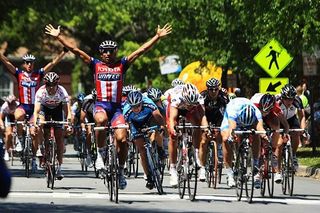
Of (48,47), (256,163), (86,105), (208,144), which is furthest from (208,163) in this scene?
(48,47)

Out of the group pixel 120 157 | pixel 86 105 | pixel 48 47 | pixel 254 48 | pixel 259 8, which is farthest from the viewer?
pixel 48 47

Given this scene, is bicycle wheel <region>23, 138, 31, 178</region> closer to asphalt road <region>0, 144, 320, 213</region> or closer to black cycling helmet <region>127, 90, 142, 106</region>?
asphalt road <region>0, 144, 320, 213</region>

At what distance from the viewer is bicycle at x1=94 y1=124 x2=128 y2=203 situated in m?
16.0

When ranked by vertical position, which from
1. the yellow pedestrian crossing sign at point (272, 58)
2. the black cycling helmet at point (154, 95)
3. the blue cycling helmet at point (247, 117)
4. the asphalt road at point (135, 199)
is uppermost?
the yellow pedestrian crossing sign at point (272, 58)

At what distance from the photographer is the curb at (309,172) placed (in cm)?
2447

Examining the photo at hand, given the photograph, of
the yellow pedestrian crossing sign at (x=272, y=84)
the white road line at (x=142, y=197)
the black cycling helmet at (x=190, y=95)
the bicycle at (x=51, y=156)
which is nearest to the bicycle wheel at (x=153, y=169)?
the white road line at (x=142, y=197)

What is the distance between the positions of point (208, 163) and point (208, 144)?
32 cm

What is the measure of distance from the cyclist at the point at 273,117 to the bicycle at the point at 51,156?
3.06 m

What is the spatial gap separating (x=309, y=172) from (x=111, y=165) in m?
9.58

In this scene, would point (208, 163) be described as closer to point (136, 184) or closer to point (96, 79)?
point (136, 184)

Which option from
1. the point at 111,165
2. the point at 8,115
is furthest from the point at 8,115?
the point at 111,165

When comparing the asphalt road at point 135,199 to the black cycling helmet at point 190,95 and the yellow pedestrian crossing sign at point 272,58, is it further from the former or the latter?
the yellow pedestrian crossing sign at point 272,58

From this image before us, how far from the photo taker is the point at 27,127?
2191 cm

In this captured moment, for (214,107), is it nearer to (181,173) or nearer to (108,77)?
(181,173)
